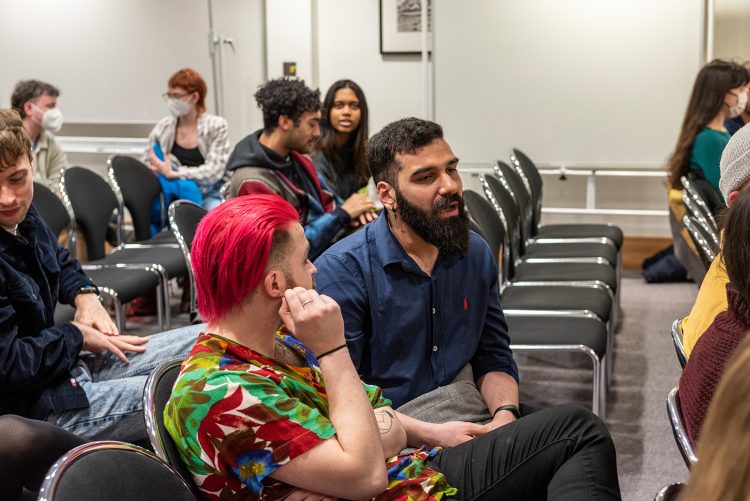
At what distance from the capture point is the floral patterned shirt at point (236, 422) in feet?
4.97

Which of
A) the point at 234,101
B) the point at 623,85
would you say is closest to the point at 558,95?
the point at 623,85

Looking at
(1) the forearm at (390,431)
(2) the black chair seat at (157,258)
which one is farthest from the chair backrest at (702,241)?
(2) the black chair seat at (157,258)

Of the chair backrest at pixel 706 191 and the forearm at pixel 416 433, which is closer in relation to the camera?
the forearm at pixel 416 433

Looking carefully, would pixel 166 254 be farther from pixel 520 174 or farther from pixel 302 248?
pixel 302 248

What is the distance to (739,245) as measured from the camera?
165cm

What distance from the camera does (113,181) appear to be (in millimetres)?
4820

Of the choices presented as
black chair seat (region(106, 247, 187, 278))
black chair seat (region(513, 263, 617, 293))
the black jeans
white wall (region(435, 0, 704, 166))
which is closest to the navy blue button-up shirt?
the black jeans

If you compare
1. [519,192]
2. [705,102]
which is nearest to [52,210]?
[519,192]

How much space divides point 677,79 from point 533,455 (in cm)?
432

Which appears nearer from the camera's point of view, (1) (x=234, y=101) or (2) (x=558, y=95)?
(2) (x=558, y=95)

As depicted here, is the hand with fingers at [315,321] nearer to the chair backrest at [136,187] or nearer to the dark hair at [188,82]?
the chair backrest at [136,187]

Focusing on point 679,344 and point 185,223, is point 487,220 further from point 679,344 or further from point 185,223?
point 679,344

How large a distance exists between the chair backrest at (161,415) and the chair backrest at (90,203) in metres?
2.79

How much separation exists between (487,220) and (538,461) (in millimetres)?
1899
